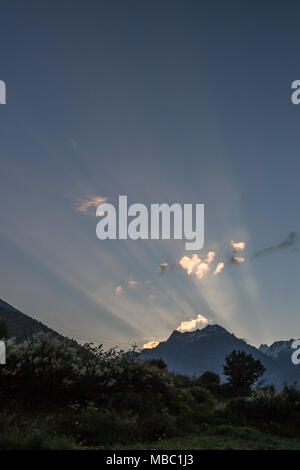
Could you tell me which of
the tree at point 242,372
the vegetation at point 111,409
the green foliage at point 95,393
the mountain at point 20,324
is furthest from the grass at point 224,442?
the mountain at point 20,324

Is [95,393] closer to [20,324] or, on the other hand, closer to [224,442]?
[224,442]

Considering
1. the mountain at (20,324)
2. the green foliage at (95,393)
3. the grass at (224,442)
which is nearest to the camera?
the grass at (224,442)

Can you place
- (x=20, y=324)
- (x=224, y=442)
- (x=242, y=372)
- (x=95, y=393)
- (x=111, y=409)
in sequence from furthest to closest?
(x=20, y=324)
(x=242, y=372)
(x=95, y=393)
(x=111, y=409)
(x=224, y=442)

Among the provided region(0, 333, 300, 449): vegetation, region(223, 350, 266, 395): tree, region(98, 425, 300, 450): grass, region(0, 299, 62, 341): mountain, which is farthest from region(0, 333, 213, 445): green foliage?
region(0, 299, 62, 341): mountain

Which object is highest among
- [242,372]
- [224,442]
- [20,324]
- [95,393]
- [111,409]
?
[20,324]

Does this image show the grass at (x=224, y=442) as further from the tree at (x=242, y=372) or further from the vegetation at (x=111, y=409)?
the tree at (x=242, y=372)

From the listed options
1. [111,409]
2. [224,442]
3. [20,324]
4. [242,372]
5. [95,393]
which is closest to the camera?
[224,442]

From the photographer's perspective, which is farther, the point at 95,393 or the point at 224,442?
the point at 95,393

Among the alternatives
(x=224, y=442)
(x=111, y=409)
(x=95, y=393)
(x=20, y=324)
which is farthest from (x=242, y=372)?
(x=20, y=324)

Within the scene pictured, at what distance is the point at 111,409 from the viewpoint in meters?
13.2

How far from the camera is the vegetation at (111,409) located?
10.2 metres

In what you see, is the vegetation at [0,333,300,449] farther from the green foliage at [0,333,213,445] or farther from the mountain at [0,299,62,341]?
the mountain at [0,299,62,341]

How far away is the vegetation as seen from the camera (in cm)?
1023
